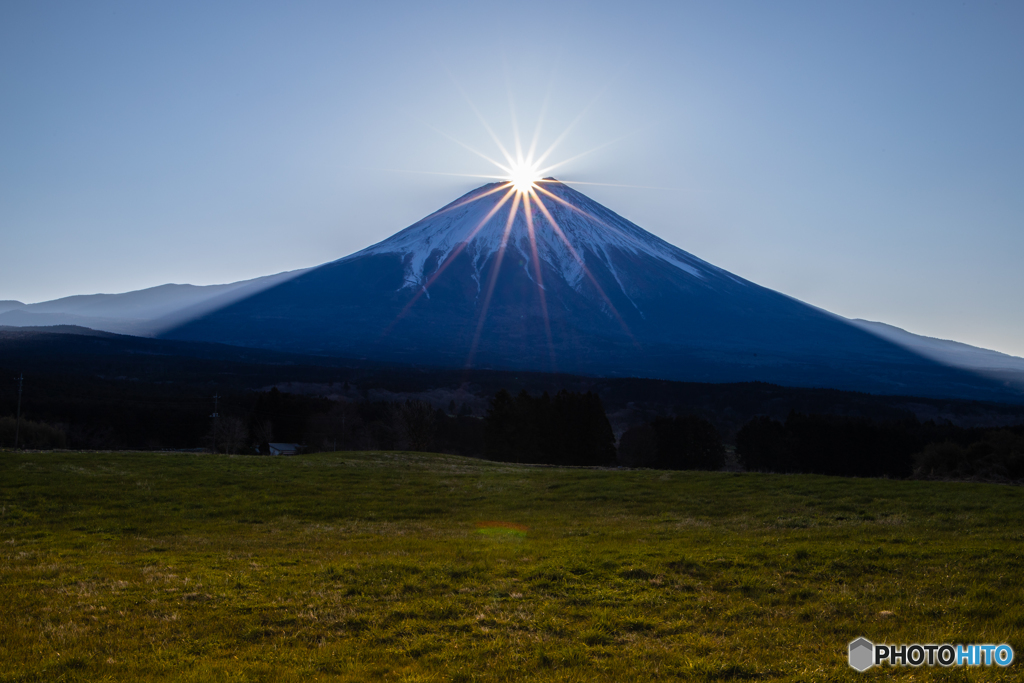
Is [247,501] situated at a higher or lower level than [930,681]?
lower

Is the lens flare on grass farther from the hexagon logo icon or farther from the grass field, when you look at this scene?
the hexagon logo icon

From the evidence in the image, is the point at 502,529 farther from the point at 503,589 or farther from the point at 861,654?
the point at 861,654

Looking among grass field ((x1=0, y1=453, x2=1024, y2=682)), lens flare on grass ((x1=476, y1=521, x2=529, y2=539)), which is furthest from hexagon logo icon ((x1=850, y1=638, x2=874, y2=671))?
lens flare on grass ((x1=476, y1=521, x2=529, y2=539))

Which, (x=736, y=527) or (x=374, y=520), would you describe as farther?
(x=374, y=520)

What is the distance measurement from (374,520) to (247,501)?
5765mm

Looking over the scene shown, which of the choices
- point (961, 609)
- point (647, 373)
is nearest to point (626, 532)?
point (961, 609)

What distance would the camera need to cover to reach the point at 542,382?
12662 cm

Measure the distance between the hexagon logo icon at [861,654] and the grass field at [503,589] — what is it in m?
0.14

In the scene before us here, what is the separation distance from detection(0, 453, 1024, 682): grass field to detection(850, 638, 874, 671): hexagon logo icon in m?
0.14

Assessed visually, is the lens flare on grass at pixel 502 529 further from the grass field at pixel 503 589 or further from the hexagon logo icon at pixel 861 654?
the hexagon logo icon at pixel 861 654

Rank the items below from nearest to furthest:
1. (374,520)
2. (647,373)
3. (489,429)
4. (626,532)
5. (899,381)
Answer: (626,532) → (374,520) → (489,429) → (647,373) → (899,381)

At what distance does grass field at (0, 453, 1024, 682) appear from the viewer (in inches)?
284

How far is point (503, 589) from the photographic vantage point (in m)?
10.2

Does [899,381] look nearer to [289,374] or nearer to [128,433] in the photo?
[289,374]
